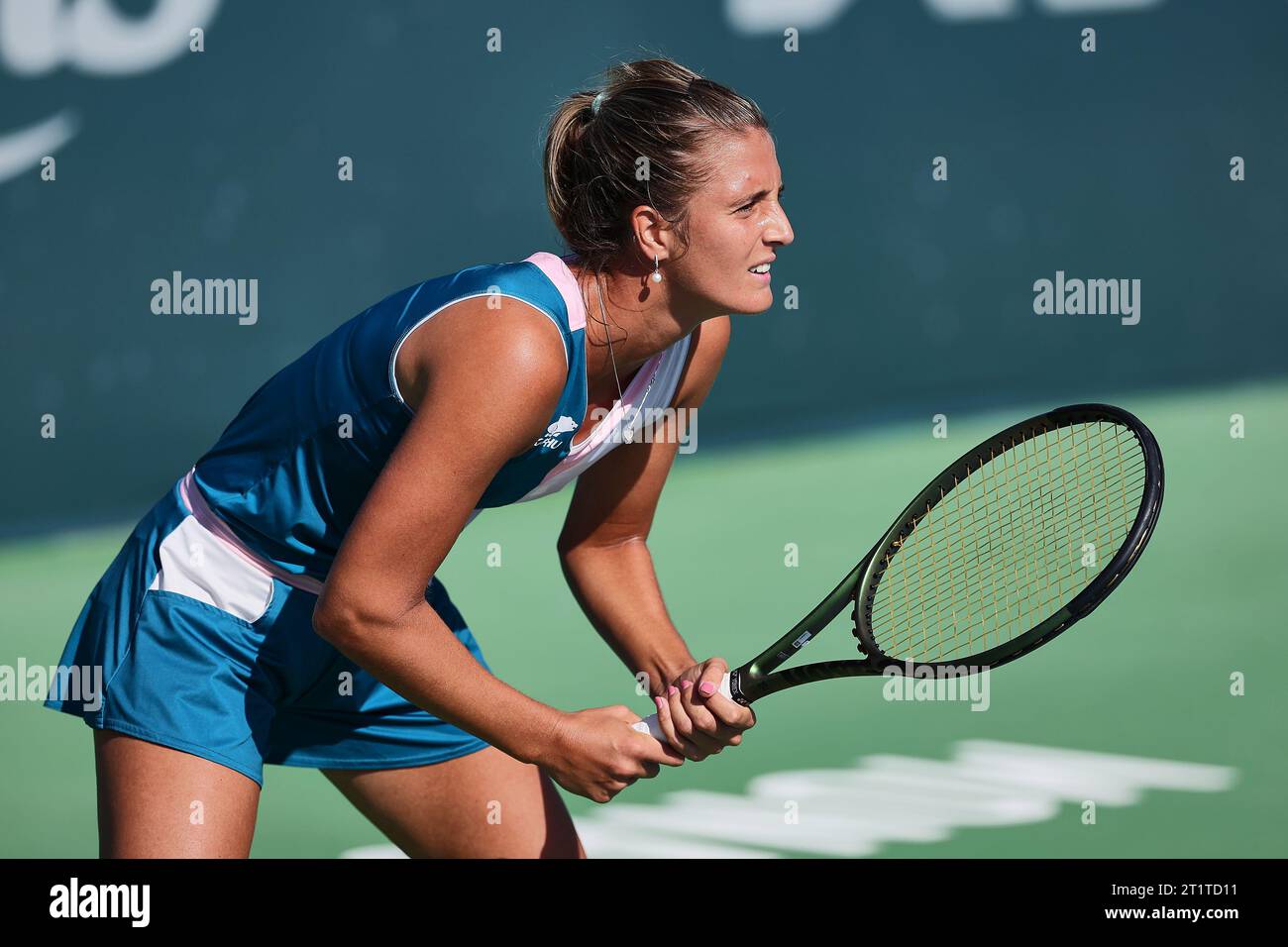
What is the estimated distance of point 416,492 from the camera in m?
1.70

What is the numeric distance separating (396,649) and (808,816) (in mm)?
1472

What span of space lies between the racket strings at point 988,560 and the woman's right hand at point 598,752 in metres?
0.44

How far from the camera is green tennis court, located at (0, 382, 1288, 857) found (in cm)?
300

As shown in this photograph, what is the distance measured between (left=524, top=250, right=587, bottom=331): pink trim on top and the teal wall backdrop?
3.28m

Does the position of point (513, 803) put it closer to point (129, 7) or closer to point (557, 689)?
point (557, 689)

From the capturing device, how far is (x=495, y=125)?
17.8ft

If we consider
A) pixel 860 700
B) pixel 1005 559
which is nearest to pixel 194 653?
pixel 1005 559

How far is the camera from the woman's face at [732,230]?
190cm

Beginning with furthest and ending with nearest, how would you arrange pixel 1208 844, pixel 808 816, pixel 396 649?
pixel 808 816 < pixel 1208 844 < pixel 396 649
